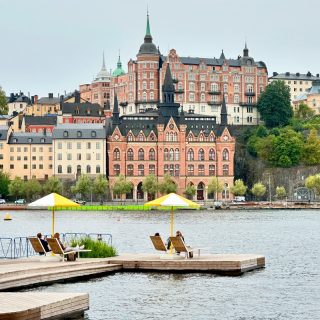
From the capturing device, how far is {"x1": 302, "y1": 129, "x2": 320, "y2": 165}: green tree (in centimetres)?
19000

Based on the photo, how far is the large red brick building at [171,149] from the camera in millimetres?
184625

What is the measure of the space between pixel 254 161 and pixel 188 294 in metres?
153

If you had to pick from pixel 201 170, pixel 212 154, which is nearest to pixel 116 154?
pixel 201 170

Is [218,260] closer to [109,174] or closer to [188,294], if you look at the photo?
[188,294]

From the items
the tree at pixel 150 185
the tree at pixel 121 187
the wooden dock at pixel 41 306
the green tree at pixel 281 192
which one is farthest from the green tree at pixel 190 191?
the wooden dock at pixel 41 306

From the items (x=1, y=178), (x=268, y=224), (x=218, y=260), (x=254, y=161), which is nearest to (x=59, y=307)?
(x=218, y=260)

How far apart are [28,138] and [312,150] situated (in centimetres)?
5368

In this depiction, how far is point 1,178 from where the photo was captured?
17762cm

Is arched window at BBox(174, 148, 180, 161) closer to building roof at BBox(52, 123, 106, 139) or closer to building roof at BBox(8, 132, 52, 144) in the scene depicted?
building roof at BBox(52, 123, 106, 139)

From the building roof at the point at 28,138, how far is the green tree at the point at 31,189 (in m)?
14.7

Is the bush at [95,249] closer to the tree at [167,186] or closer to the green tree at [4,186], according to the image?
the tree at [167,186]

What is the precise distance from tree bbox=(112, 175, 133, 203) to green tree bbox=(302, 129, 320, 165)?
36521 mm

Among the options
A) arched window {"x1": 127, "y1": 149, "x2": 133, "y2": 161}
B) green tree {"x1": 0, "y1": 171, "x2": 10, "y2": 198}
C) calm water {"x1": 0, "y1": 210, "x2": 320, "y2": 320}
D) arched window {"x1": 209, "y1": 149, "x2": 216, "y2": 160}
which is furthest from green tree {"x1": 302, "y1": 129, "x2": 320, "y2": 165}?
calm water {"x1": 0, "y1": 210, "x2": 320, "y2": 320}

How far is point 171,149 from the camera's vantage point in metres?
188
